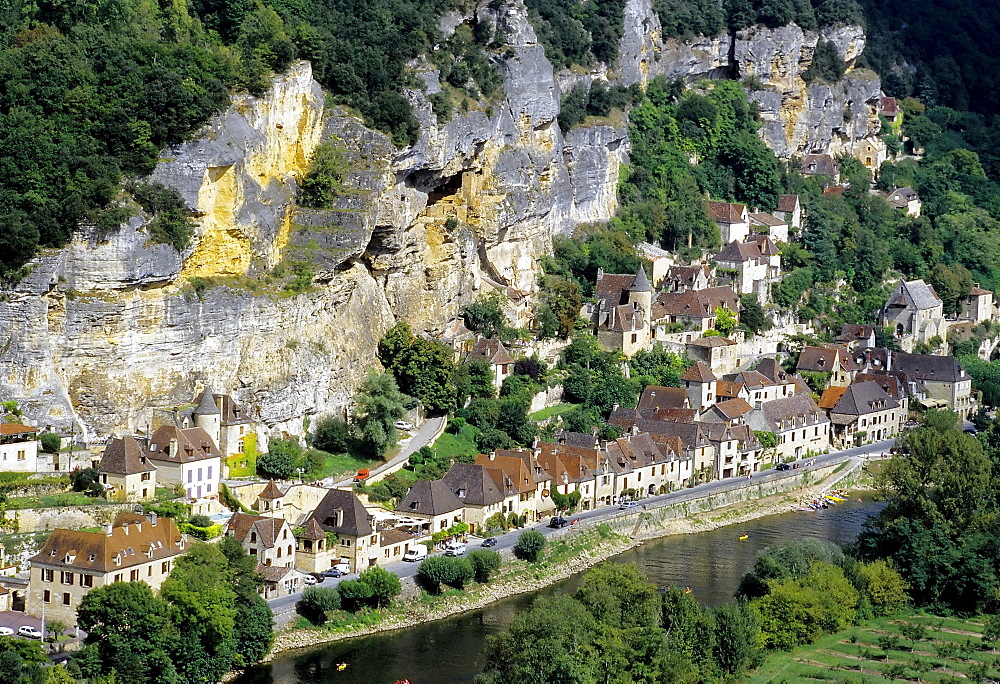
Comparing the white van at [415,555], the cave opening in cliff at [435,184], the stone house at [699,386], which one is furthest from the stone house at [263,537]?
the stone house at [699,386]

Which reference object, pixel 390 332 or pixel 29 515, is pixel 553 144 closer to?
pixel 390 332

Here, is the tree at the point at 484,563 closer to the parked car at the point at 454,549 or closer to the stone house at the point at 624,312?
the parked car at the point at 454,549

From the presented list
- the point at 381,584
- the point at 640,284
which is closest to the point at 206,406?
the point at 381,584

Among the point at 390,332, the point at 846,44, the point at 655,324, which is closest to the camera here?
the point at 390,332

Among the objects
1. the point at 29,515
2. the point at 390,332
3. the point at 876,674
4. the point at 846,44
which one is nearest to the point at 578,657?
the point at 876,674

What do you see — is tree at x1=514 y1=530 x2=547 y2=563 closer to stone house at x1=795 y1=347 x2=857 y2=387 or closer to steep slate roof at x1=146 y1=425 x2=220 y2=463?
steep slate roof at x1=146 y1=425 x2=220 y2=463
